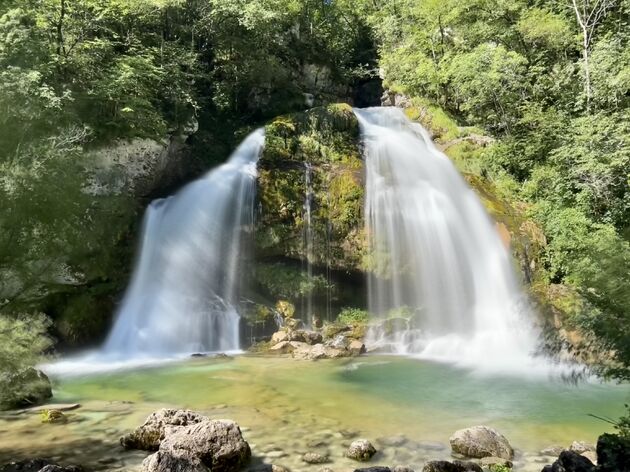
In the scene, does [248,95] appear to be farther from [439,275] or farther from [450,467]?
[450,467]

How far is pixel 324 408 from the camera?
33.0 ft

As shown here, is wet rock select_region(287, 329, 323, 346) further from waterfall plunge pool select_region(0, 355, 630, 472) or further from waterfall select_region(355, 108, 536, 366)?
waterfall plunge pool select_region(0, 355, 630, 472)

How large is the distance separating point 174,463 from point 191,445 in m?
0.56

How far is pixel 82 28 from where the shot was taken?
62.5 feet

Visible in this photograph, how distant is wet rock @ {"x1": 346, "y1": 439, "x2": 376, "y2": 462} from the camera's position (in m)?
7.37

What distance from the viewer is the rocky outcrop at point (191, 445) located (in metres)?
6.33

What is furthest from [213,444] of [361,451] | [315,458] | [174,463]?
[361,451]

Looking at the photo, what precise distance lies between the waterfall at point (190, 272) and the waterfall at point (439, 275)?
550 centimetres

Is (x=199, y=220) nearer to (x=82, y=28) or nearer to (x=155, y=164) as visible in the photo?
(x=155, y=164)

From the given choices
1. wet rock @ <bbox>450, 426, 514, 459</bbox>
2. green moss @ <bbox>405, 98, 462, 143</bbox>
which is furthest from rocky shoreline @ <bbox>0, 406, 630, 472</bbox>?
green moss @ <bbox>405, 98, 462, 143</bbox>

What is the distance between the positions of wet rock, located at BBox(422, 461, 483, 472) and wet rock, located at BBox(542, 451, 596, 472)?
3.14 feet

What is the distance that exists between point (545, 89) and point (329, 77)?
47.7 ft

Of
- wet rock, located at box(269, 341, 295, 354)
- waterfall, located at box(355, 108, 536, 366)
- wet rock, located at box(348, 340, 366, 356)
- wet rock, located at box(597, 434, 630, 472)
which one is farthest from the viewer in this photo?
waterfall, located at box(355, 108, 536, 366)

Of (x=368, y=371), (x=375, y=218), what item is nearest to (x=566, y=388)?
(x=368, y=371)
